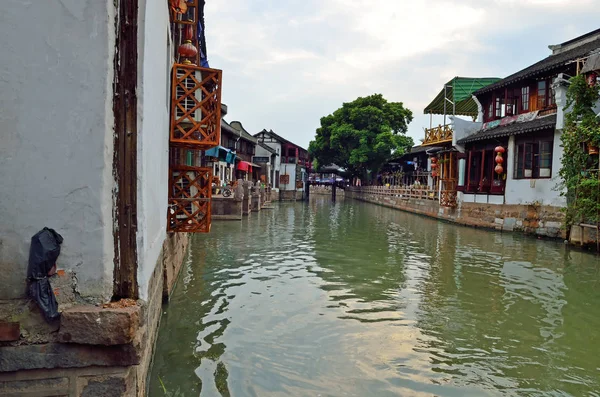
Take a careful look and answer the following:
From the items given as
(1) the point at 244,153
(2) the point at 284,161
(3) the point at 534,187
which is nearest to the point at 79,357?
(3) the point at 534,187

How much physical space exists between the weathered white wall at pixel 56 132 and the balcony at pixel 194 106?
3.68m

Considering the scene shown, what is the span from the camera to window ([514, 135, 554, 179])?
742 inches

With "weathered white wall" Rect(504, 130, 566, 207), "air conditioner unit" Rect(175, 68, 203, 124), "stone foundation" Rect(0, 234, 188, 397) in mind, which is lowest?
"stone foundation" Rect(0, 234, 188, 397)

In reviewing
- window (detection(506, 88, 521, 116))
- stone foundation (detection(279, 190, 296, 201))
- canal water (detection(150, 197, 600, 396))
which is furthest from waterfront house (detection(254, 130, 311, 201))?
canal water (detection(150, 197, 600, 396))

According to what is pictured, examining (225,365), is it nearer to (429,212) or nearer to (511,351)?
(511,351)

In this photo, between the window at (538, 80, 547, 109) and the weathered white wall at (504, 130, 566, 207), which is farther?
the window at (538, 80, 547, 109)

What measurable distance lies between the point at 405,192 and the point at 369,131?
11.3 m

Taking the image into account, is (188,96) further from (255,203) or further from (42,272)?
(255,203)

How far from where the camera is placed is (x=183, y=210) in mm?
7832

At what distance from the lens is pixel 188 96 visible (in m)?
7.27

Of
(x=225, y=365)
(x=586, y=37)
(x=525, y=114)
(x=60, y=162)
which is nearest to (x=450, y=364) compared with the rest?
(x=225, y=365)

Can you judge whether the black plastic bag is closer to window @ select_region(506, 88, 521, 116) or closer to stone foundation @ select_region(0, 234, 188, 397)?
stone foundation @ select_region(0, 234, 188, 397)

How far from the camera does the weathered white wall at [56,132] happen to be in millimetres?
3146

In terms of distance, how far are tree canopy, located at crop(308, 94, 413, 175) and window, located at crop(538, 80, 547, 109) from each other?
69.0ft
